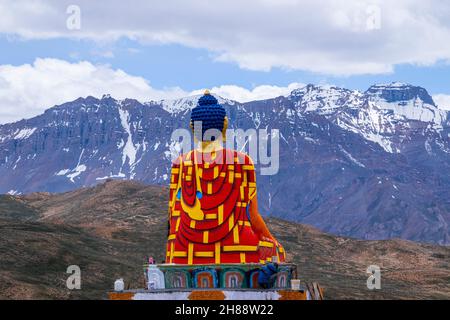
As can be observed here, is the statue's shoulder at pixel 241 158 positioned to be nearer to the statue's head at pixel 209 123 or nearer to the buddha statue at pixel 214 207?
the buddha statue at pixel 214 207

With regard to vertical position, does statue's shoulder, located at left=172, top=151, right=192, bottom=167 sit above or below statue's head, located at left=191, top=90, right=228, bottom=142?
below

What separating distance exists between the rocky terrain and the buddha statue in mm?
14591

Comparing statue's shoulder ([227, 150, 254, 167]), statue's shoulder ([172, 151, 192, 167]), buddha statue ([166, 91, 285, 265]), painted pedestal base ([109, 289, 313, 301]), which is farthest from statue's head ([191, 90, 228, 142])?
painted pedestal base ([109, 289, 313, 301])

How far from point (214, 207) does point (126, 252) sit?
37.1 meters

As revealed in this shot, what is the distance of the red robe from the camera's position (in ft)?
82.9

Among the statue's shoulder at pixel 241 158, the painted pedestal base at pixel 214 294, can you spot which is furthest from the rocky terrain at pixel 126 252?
the painted pedestal base at pixel 214 294

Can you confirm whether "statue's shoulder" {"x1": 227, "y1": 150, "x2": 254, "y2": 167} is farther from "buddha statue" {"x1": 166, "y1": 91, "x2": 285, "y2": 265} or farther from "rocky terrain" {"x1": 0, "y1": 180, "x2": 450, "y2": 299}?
"rocky terrain" {"x1": 0, "y1": 180, "x2": 450, "y2": 299}

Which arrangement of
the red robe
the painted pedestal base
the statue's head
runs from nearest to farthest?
1. the painted pedestal base
2. the red robe
3. the statue's head

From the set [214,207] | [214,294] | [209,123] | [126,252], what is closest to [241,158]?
[209,123]

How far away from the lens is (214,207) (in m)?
25.8

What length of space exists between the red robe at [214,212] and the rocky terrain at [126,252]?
47.7ft

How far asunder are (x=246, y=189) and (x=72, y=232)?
40.1 meters
